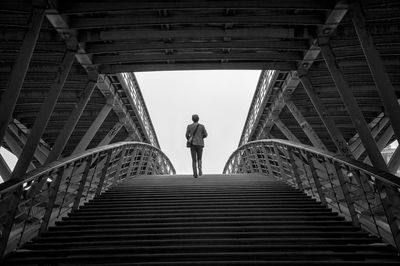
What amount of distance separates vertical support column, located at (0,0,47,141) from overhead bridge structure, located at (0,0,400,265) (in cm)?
2

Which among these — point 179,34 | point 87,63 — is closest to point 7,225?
point 179,34

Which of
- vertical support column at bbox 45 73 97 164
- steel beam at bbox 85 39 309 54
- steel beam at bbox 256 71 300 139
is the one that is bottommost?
vertical support column at bbox 45 73 97 164

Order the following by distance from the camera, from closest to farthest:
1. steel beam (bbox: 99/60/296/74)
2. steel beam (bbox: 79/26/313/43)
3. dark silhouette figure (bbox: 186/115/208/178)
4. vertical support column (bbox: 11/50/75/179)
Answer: vertical support column (bbox: 11/50/75/179) < steel beam (bbox: 79/26/313/43) < steel beam (bbox: 99/60/296/74) < dark silhouette figure (bbox: 186/115/208/178)

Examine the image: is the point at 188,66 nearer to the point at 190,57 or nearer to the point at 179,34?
the point at 190,57

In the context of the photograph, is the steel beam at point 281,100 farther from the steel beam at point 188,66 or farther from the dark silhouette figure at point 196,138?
the dark silhouette figure at point 196,138

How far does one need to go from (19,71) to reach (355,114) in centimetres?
575

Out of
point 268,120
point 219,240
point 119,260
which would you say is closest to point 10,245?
point 119,260

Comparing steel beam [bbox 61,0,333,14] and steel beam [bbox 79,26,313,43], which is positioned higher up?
steel beam [bbox 79,26,313,43]

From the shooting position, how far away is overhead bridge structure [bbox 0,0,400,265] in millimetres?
4072

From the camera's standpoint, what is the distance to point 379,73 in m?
5.36

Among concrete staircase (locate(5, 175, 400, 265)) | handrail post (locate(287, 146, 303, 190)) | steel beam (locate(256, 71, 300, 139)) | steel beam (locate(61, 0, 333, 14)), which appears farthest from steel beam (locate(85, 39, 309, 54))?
concrete staircase (locate(5, 175, 400, 265))

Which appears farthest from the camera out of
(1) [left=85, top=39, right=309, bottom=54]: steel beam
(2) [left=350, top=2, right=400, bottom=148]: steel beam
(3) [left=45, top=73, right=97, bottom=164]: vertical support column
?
(1) [left=85, top=39, right=309, bottom=54]: steel beam

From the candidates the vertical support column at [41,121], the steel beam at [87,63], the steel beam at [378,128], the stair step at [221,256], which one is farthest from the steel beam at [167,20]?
the steel beam at [378,128]

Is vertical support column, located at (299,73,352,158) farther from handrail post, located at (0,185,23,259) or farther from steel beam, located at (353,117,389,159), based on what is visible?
handrail post, located at (0,185,23,259)
